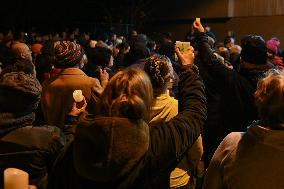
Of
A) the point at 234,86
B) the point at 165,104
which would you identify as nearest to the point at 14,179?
the point at 165,104

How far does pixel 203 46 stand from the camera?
4375 mm

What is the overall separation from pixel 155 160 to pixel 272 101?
720mm

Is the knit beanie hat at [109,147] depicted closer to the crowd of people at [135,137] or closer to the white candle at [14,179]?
the crowd of people at [135,137]

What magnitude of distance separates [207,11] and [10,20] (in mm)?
10347

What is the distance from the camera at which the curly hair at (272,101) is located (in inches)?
101

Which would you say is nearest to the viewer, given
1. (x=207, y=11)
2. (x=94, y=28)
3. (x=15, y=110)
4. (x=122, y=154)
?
(x=122, y=154)

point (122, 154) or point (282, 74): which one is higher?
point (282, 74)

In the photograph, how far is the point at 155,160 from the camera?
2.56m

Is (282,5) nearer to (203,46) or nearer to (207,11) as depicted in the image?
(207,11)

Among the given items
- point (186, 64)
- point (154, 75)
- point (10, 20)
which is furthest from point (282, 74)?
point (10, 20)

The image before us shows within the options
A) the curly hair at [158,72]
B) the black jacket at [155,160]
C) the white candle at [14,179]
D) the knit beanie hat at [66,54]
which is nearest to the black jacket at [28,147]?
the black jacket at [155,160]

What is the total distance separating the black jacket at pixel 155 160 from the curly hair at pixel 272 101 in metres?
0.41

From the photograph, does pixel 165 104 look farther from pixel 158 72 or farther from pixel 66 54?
pixel 66 54

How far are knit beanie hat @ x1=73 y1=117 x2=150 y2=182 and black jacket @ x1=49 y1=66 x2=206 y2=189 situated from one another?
33 millimetres
